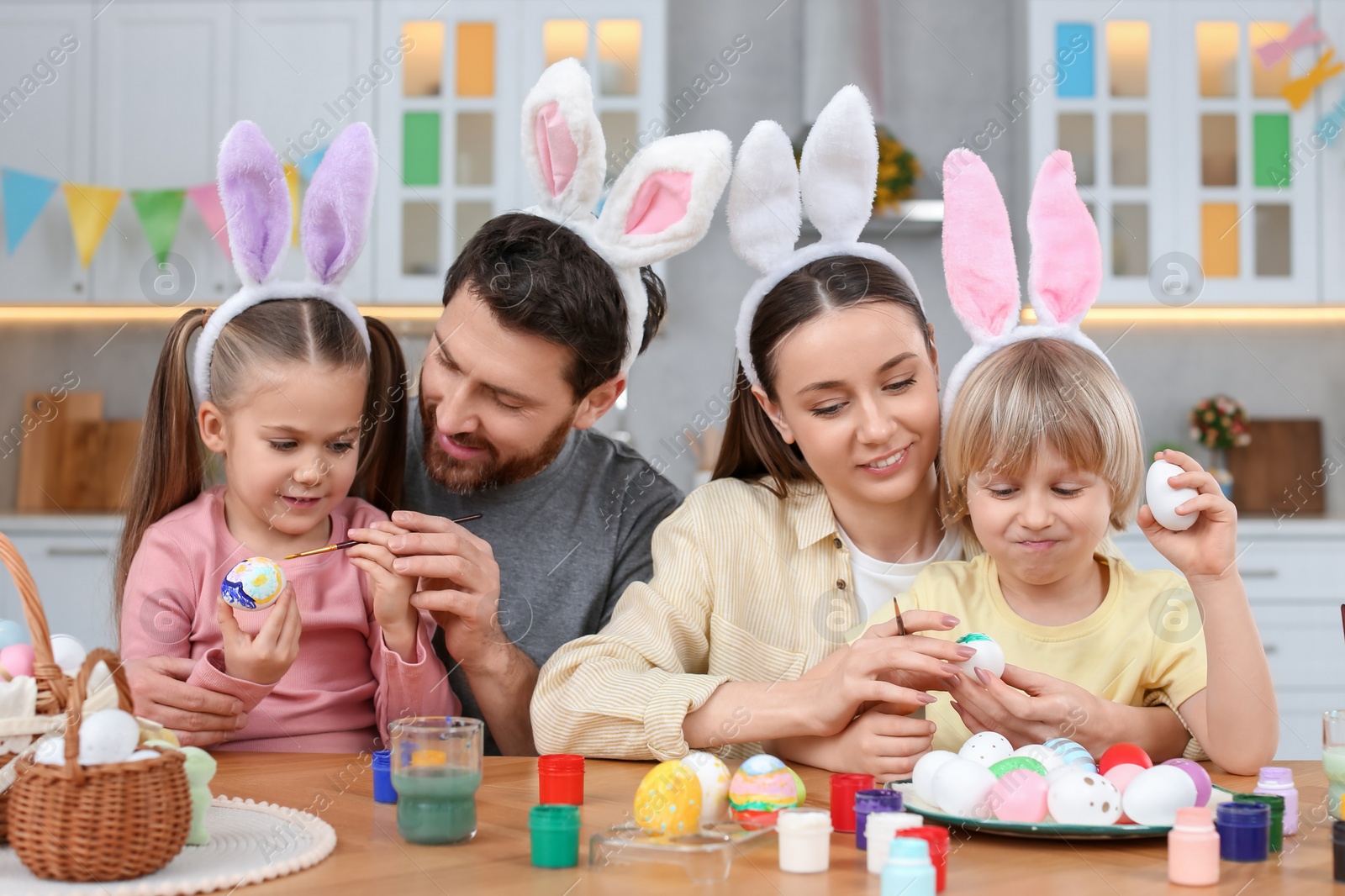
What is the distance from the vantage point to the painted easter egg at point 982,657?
3.72 feet

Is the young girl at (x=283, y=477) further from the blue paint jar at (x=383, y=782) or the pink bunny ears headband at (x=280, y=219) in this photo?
the blue paint jar at (x=383, y=782)

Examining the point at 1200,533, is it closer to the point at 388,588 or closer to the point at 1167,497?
the point at 1167,497

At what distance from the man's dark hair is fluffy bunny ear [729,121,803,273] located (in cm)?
20

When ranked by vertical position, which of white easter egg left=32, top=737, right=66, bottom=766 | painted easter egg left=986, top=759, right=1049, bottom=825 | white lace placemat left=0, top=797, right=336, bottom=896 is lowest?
white lace placemat left=0, top=797, right=336, bottom=896

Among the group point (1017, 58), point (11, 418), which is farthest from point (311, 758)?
point (1017, 58)

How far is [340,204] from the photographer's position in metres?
1.53

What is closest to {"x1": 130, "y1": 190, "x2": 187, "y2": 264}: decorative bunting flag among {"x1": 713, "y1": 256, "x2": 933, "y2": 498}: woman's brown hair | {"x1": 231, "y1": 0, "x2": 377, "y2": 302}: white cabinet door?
{"x1": 231, "y1": 0, "x2": 377, "y2": 302}: white cabinet door

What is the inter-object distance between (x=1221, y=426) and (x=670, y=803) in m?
3.22

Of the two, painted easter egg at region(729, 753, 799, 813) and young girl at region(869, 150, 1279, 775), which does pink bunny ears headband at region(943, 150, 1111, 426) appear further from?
painted easter egg at region(729, 753, 799, 813)

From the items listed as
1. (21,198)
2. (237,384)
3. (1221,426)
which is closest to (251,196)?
(237,384)

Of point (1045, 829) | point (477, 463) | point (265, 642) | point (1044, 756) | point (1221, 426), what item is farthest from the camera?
point (1221, 426)

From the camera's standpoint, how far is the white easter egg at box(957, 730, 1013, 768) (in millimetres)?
997

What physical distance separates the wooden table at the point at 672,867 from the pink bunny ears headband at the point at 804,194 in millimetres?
737

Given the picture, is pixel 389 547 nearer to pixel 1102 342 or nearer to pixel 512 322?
pixel 512 322
